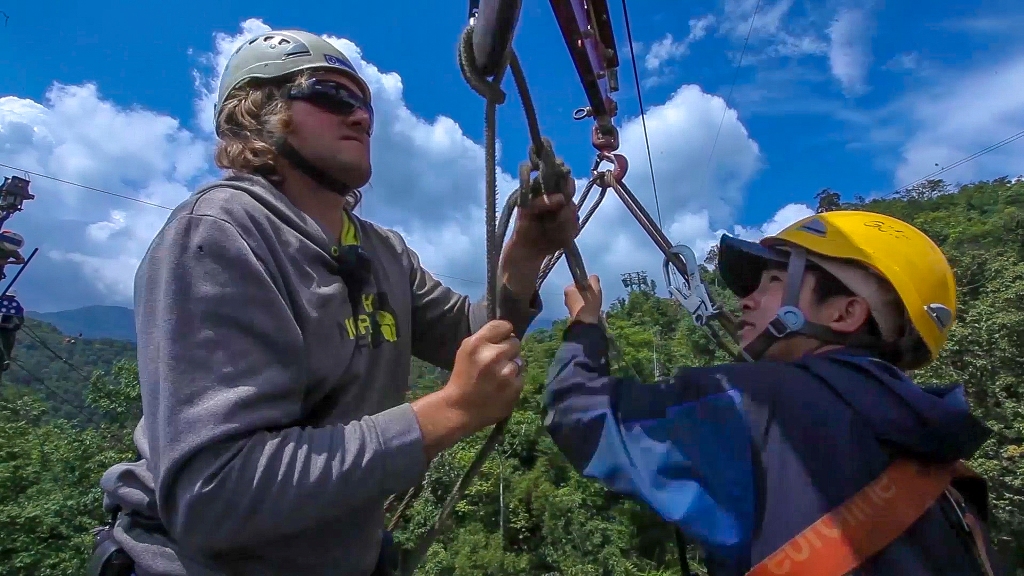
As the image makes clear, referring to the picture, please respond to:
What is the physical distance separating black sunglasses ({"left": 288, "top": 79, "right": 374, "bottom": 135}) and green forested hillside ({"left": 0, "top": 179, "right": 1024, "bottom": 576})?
42.1ft

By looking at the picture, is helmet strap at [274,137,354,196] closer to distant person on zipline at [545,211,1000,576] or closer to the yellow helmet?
distant person on zipline at [545,211,1000,576]

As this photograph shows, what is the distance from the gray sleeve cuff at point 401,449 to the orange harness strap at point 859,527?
703 mm

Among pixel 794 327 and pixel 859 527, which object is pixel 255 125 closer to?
pixel 794 327

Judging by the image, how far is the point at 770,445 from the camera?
1328 mm

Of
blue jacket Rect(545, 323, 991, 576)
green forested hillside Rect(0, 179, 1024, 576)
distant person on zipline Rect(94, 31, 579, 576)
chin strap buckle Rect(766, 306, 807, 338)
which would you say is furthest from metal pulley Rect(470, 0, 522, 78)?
green forested hillside Rect(0, 179, 1024, 576)

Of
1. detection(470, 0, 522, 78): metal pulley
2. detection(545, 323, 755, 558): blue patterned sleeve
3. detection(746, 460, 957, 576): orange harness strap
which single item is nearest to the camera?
detection(470, 0, 522, 78): metal pulley

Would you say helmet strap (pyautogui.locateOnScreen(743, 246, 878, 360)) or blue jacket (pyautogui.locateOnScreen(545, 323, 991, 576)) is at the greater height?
helmet strap (pyautogui.locateOnScreen(743, 246, 878, 360))

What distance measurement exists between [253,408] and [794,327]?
127cm

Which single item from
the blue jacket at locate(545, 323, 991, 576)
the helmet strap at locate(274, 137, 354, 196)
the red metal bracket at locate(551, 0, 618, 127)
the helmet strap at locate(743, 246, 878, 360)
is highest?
the red metal bracket at locate(551, 0, 618, 127)

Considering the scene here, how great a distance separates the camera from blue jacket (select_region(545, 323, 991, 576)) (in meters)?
1.25

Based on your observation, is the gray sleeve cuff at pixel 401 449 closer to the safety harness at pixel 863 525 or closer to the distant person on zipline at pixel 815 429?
the distant person on zipline at pixel 815 429

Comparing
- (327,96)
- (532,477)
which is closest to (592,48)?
(327,96)

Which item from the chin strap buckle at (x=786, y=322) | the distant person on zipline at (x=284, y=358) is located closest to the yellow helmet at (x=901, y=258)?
the chin strap buckle at (x=786, y=322)

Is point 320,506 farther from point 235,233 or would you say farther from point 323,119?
point 323,119
